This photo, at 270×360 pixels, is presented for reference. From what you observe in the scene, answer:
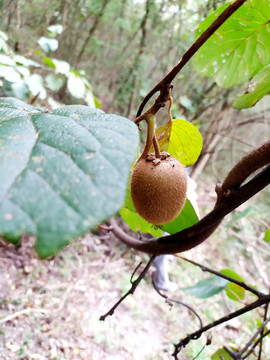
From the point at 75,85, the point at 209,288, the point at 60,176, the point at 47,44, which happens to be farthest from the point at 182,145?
the point at 47,44

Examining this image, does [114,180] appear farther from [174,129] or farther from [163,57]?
[163,57]

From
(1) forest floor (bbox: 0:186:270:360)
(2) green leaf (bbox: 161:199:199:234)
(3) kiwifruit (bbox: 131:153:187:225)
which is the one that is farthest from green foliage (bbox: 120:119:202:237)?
(1) forest floor (bbox: 0:186:270:360)

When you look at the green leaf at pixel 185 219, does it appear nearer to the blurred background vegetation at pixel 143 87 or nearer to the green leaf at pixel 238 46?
the green leaf at pixel 238 46

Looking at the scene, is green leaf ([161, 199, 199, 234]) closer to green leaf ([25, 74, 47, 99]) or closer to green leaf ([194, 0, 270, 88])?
green leaf ([194, 0, 270, 88])

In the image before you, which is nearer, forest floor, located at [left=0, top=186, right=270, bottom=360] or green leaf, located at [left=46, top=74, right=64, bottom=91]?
green leaf, located at [left=46, top=74, right=64, bottom=91]

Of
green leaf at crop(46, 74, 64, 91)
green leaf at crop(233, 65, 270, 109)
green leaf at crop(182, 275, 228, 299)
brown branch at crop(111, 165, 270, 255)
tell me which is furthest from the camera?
green leaf at crop(46, 74, 64, 91)

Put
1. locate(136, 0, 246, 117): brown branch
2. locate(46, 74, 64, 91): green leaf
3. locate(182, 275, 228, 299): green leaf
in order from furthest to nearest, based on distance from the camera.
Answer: locate(46, 74, 64, 91): green leaf
locate(182, 275, 228, 299): green leaf
locate(136, 0, 246, 117): brown branch

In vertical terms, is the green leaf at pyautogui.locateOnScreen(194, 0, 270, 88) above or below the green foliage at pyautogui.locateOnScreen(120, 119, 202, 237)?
above

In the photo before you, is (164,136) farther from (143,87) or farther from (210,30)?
(143,87)
